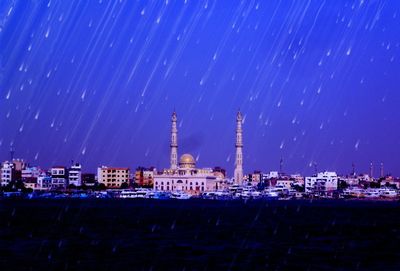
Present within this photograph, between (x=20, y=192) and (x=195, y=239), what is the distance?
299 ft

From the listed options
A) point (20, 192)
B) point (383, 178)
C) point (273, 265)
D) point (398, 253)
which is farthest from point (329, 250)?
point (383, 178)

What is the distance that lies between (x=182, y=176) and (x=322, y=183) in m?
31.3

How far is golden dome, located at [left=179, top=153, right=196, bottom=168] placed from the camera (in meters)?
121

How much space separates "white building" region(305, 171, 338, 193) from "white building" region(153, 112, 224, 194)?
23.9 metres

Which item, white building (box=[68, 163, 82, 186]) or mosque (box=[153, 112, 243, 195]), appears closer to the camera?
mosque (box=[153, 112, 243, 195])

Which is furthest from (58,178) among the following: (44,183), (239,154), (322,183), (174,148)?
(322,183)

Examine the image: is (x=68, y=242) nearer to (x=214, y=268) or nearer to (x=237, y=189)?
(x=214, y=268)

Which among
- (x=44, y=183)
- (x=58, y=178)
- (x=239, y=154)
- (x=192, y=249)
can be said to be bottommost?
(x=192, y=249)

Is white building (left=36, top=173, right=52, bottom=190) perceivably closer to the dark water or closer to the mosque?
the mosque

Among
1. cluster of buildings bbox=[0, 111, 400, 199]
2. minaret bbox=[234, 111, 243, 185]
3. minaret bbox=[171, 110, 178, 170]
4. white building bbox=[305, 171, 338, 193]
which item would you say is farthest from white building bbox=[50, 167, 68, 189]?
white building bbox=[305, 171, 338, 193]

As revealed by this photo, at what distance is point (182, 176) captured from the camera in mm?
118500

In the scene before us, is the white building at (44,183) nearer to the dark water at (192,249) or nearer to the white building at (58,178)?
the white building at (58,178)

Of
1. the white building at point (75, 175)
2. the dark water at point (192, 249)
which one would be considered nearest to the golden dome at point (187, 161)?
the white building at point (75, 175)

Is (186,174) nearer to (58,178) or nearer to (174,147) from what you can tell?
(174,147)
